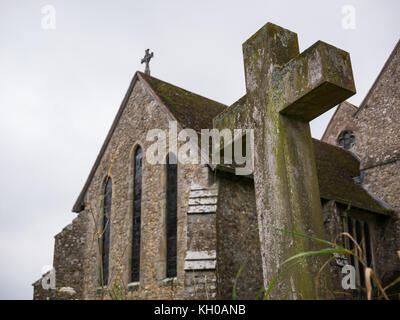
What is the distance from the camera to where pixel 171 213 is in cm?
1141

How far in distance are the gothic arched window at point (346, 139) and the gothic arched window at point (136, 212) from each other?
1135cm

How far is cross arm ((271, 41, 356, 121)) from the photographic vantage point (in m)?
2.87

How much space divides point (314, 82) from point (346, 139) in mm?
18346

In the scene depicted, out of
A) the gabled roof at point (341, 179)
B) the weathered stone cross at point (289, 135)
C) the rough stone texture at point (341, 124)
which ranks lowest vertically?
the weathered stone cross at point (289, 135)

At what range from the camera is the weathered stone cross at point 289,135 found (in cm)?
279

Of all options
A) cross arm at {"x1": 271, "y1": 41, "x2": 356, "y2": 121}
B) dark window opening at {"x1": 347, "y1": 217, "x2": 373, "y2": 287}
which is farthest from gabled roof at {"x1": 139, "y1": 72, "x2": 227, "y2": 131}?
cross arm at {"x1": 271, "y1": 41, "x2": 356, "y2": 121}

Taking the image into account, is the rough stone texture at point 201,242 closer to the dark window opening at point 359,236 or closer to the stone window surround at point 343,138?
the dark window opening at point 359,236

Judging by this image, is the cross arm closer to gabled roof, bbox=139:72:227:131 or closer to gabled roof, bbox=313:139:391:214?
gabled roof, bbox=139:72:227:131

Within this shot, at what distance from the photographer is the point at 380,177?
1639 centimetres

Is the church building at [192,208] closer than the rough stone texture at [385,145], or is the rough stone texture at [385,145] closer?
the church building at [192,208]

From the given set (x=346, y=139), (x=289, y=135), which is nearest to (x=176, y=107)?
(x=289, y=135)

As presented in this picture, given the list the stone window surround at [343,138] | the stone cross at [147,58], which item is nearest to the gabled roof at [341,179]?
the stone window surround at [343,138]

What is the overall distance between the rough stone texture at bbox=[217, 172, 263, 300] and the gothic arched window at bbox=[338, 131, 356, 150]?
34.6ft
